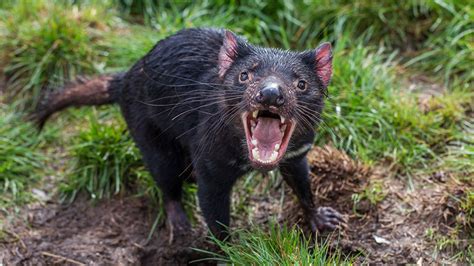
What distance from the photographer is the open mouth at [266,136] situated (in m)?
3.27

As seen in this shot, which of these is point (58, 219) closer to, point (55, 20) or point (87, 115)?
point (87, 115)

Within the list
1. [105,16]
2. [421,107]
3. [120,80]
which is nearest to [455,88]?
[421,107]

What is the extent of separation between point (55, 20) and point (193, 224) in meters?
1.81

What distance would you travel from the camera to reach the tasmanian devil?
331 centimetres

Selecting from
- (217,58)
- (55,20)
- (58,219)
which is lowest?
(58,219)

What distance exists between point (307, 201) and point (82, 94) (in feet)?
4.98

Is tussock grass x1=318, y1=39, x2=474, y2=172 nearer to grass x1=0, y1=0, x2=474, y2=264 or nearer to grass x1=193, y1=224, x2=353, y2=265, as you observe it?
grass x1=0, y1=0, x2=474, y2=264

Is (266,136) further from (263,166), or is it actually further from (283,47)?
(283,47)

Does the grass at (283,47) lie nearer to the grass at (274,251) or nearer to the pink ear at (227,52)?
the grass at (274,251)

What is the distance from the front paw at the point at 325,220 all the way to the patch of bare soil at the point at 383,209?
0.06 m

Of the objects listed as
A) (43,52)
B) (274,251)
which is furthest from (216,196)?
(43,52)

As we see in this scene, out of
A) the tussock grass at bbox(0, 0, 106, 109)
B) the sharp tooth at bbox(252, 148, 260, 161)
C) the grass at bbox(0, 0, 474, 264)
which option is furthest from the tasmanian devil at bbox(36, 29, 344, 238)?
the tussock grass at bbox(0, 0, 106, 109)

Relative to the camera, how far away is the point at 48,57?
5.05 metres

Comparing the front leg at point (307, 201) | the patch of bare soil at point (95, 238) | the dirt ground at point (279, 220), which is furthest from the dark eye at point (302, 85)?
the patch of bare soil at point (95, 238)
